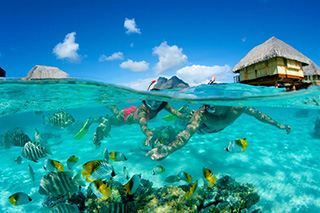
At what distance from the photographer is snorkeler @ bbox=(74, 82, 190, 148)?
5.27m

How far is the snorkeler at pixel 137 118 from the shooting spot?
17.3 ft

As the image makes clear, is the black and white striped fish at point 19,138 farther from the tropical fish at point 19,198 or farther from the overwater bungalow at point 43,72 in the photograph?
the overwater bungalow at point 43,72

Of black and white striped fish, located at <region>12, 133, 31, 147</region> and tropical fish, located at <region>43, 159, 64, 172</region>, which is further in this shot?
black and white striped fish, located at <region>12, 133, 31, 147</region>

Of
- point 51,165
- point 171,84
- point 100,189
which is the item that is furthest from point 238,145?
point 171,84

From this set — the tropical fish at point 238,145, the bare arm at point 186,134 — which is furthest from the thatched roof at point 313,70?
the tropical fish at point 238,145

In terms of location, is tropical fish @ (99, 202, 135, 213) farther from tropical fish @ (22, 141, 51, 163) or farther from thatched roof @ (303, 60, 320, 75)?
thatched roof @ (303, 60, 320, 75)

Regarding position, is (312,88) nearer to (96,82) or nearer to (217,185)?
(217,185)

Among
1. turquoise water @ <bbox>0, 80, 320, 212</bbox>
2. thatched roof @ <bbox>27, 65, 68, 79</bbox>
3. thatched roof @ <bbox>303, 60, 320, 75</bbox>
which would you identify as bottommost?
turquoise water @ <bbox>0, 80, 320, 212</bbox>

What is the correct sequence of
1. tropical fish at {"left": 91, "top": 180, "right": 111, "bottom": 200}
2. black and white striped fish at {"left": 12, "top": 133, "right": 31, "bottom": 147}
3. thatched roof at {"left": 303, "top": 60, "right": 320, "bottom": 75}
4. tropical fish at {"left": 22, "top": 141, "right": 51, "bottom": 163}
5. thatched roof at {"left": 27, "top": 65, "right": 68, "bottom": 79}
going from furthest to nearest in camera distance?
thatched roof at {"left": 303, "top": 60, "right": 320, "bottom": 75} < thatched roof at {"left": 27, "top": 65, "right": 68, "bottom": 79} < black and white striped fish at {"left": 12, "top": 133, "right": 31, "bottom": 147} < tropical fish at {"left": 22, "top": 141, "right": 51, "bottom": 163} < tropical fish at {"left": 91, "top": 180, "right": 111, "bottom": 200}

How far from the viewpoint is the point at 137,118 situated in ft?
26.5

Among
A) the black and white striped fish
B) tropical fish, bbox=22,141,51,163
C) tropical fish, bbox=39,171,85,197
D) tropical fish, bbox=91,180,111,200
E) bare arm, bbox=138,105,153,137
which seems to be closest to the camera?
tropical fish, bbox=91,180,111,200

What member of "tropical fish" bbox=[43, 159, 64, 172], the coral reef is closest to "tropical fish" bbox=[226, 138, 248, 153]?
the coral reef

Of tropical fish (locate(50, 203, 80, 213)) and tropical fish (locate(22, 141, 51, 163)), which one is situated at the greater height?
tropical fish (locate(22, 141, 51, 163))

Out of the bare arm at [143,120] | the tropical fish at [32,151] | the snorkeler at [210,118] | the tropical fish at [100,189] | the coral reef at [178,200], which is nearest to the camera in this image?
the tropical fish at [100,189]
